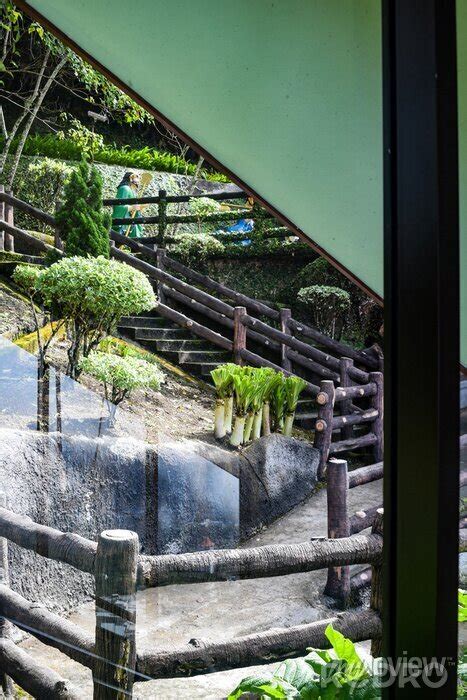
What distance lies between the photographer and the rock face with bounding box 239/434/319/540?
0.81 metres

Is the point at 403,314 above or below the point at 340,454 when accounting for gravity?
above

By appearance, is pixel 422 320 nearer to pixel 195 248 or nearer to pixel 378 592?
pixel 378 592

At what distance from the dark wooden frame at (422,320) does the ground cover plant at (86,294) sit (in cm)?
47

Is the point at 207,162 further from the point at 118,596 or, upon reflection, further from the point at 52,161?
the point at 118,596

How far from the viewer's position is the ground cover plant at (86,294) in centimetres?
77

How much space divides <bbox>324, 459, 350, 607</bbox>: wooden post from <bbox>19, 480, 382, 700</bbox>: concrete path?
11mm

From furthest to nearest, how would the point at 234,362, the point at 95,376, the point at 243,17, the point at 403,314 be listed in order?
the point at 234,362
the point at 95,376
the point at 243,17
the point at 403,314

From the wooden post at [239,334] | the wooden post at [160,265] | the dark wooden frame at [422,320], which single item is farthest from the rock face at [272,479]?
the dark wooden frame at [422,320]

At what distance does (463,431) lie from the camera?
39 centimetres

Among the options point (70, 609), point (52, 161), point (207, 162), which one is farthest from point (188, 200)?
point (70, 609)

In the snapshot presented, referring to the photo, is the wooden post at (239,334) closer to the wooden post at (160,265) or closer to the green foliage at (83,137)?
the wooden post at (160,265)

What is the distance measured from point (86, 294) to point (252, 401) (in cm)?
25

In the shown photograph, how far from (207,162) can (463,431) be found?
513 mm

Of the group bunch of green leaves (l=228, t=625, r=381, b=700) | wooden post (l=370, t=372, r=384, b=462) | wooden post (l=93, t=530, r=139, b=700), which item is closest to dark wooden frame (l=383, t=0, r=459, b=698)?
wooden post (l=370, t=372, r=384, b=462)
